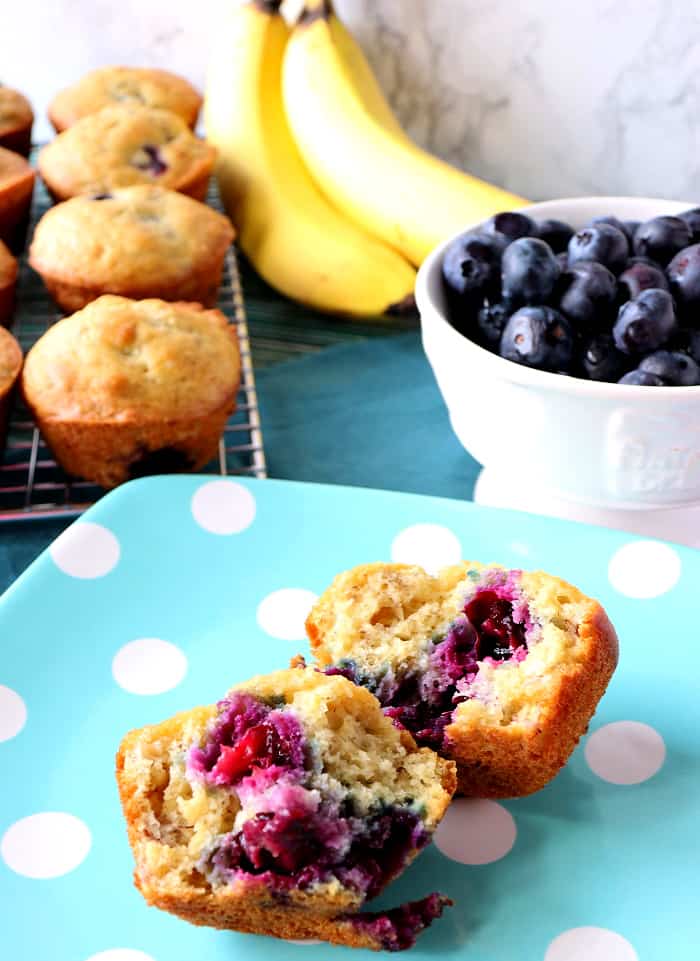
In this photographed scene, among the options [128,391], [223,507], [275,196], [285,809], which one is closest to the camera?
[285,809]

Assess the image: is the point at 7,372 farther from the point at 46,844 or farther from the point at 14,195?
the point at 46,844

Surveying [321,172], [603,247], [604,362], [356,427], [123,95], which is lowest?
[356,427]

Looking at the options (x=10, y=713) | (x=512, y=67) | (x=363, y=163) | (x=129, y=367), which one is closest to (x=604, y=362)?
(x=129, y=367)

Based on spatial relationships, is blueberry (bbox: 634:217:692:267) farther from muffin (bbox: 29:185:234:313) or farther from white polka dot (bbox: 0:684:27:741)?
white polka dot (bbox: 0:684:27:741)

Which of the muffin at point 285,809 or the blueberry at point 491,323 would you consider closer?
the muffin at point 285,809

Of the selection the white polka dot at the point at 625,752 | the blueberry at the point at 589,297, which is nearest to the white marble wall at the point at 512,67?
the blueberry at the point at 589,297

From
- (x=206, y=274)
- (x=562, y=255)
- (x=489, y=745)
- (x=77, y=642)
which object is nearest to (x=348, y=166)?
(x=206, y=274)

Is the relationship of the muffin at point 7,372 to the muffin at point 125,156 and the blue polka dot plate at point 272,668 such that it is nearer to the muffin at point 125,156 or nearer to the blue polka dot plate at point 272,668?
the blue polka dot plate at point 272,668
